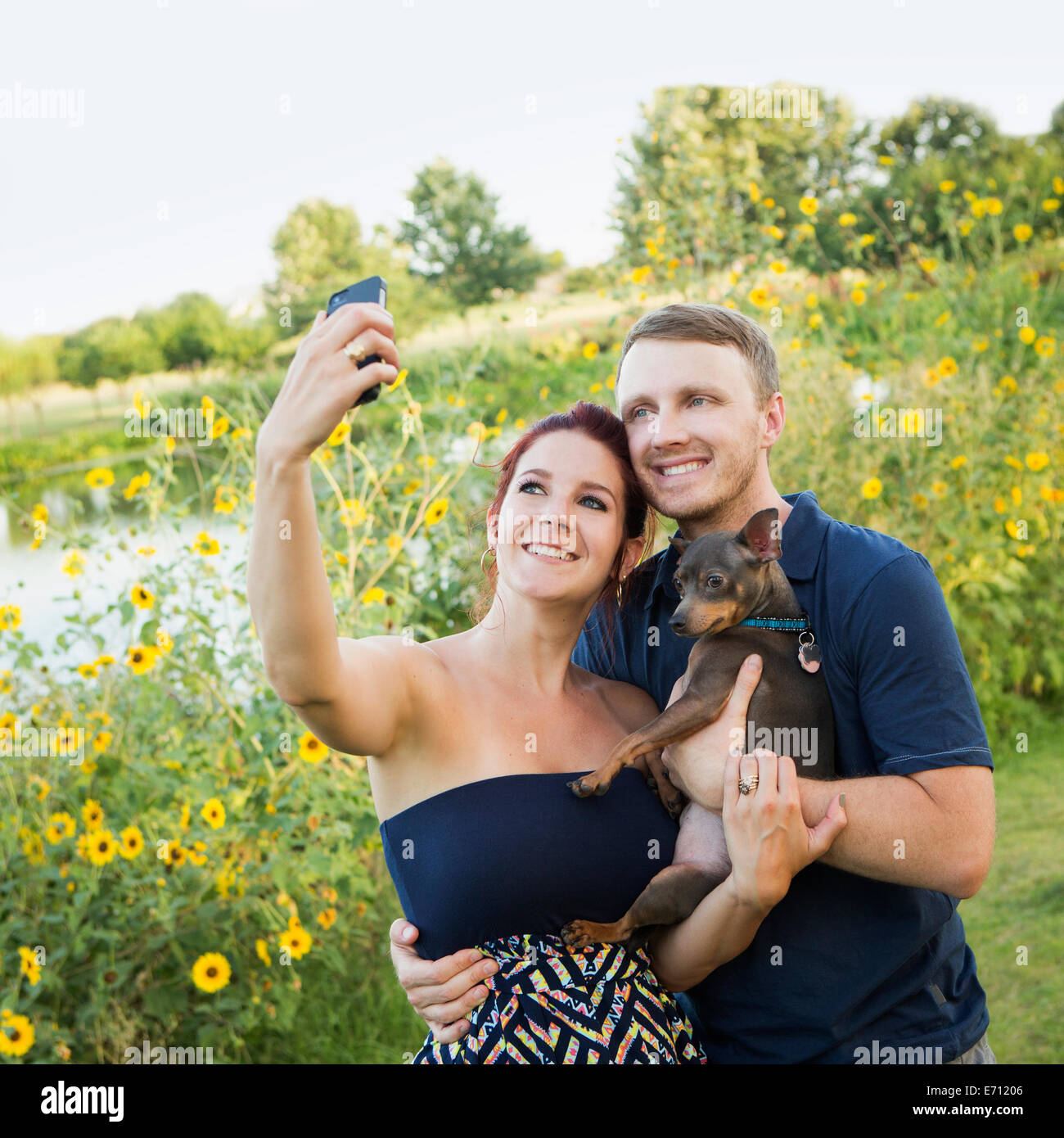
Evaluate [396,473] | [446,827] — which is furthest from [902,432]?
[446,827]

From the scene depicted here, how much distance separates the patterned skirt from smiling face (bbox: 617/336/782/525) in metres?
1.02

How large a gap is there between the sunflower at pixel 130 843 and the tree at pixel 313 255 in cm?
866

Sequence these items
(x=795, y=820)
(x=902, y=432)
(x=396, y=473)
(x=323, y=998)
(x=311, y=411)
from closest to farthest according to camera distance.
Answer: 1. (x=311, y=411)
2. (x=795, y=820)
3. (x=323, y=998)
4. (x=396, y=473)
5. (x=902, y=432)

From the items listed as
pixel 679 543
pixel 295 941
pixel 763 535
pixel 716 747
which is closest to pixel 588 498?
pixel 679 543

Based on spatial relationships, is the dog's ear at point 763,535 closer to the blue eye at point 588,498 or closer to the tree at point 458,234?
the blue eye at point 588,498

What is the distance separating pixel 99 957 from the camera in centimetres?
295

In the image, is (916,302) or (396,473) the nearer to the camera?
(396,473)

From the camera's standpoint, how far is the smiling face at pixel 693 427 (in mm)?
2361

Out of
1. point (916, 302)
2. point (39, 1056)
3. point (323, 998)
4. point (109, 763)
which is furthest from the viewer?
point (916, 302)

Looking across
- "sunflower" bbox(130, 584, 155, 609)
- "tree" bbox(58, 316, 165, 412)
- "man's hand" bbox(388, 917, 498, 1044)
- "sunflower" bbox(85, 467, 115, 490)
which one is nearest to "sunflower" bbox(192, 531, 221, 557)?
"sunflower" bbox(130, 584, 155, 609)

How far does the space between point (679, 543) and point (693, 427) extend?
28cm

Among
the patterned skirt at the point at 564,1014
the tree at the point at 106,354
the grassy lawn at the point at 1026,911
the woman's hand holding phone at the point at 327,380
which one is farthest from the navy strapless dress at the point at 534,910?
the tree at the point at 106,354
